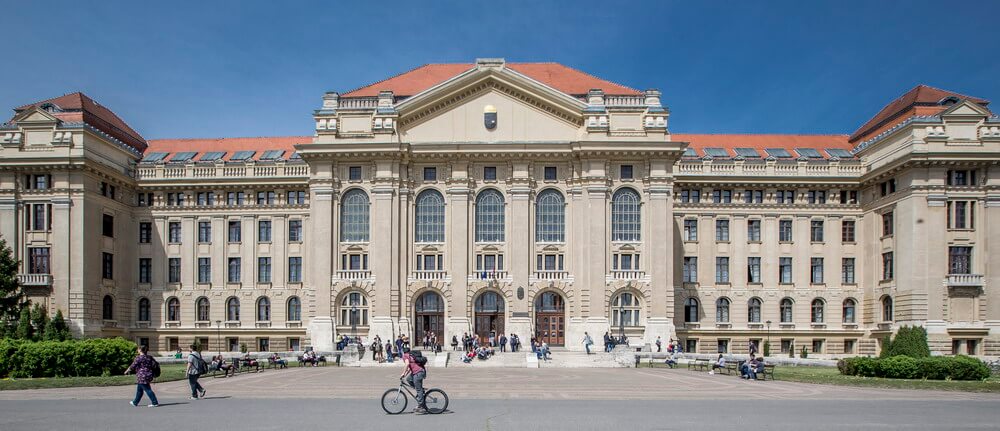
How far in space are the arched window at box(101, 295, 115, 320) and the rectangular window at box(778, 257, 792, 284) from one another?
51671 millimetres

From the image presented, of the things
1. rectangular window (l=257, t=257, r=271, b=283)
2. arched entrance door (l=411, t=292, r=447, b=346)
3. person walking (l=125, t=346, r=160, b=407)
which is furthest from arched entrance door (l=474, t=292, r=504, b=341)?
person walking (l=125, t=346, r=160, b=407)

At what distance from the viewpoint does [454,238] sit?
6556cm

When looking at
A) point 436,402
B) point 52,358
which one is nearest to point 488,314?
point 52,358

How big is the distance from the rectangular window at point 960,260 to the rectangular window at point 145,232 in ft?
197

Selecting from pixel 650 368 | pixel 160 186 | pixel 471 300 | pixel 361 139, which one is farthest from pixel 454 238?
pixel 160 186

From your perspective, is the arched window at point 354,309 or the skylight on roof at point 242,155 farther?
the skylight on roof at point 242,155

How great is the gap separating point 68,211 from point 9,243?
486cm

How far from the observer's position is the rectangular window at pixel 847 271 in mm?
71250

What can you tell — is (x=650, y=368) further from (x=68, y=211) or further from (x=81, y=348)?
(x=68, y=211)

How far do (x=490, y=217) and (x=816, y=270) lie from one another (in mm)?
26597

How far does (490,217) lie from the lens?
66500mm

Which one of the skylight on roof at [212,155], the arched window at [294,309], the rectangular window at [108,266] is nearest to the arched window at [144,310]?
the rectangular window at [108,266]

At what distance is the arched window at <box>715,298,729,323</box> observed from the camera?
71438 mm

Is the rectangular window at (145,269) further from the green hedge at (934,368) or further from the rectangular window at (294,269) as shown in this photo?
the green hedge at (934,368)
